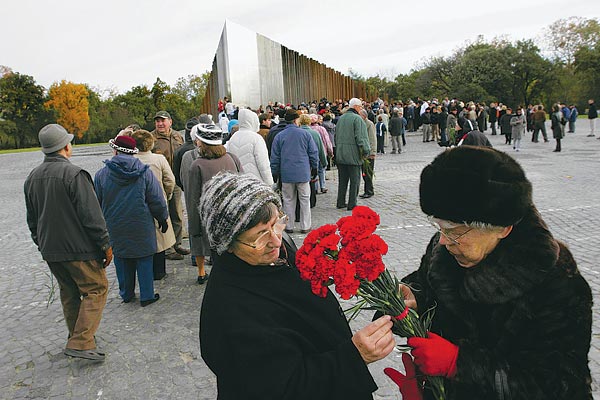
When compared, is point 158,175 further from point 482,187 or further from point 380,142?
point 380,142

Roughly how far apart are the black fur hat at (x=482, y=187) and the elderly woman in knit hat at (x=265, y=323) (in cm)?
52

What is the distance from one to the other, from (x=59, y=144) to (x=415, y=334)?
356cm

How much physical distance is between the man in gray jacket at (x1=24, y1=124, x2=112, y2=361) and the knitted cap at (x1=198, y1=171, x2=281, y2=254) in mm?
2637

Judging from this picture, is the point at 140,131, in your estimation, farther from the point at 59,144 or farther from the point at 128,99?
the point at 128,99

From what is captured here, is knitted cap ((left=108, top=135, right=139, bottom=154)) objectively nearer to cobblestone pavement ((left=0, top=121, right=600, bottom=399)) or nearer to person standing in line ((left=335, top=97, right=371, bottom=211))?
cobblestone pavement ((left=0, top=121, right=600, bottom=399))

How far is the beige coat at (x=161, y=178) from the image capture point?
593 cm

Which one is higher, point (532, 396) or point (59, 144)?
point (59, 144)

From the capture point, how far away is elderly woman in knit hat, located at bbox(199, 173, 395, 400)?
5.35 ft

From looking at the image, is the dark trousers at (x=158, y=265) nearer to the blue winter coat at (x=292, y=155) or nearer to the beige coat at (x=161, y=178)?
the beige coat at (x=161, y=178)

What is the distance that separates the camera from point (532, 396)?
1.63 meters

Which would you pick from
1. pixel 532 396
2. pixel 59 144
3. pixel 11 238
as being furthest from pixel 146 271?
pixel 11 238

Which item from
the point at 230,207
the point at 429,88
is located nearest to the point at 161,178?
the point at 230,207

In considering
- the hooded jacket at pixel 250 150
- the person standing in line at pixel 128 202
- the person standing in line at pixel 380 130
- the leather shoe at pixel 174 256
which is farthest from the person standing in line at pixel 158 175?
the person standing in line at pixel 380 130

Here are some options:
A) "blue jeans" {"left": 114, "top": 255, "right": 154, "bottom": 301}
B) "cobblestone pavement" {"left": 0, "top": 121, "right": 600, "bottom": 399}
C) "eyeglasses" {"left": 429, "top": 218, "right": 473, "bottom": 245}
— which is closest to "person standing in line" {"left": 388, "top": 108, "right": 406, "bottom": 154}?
"cobblestone pavement" {"left": 0, "top": 121, "right": 600, "bottom": 399}
